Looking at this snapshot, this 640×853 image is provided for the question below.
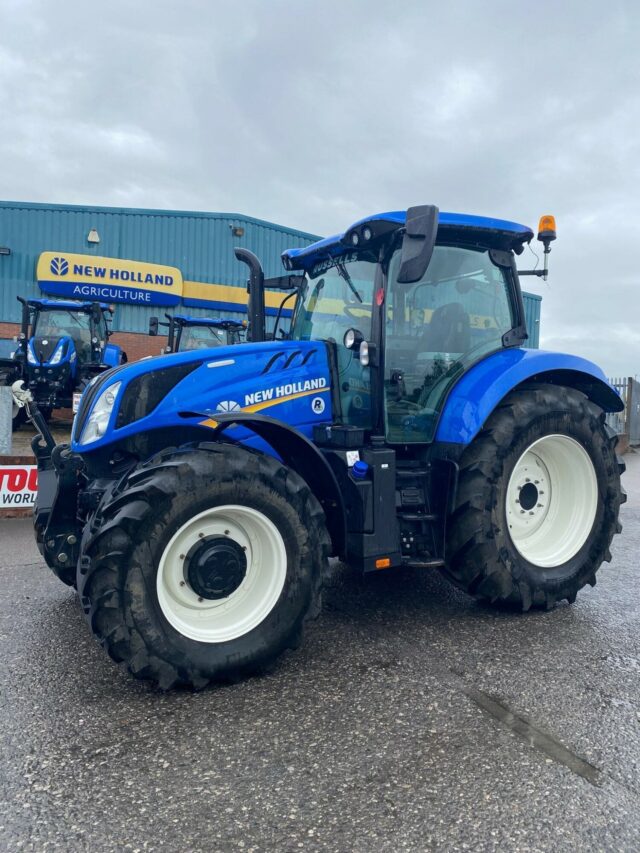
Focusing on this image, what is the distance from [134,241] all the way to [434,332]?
16491mm

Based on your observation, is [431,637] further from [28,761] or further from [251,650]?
[28,761]

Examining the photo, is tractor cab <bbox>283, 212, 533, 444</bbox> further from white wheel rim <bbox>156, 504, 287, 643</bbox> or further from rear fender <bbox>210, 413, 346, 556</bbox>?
white wheel rim <bbox>156, 504, 287, 643</bbox>

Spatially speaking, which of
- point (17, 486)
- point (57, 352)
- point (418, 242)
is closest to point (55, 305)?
point (57, 352)

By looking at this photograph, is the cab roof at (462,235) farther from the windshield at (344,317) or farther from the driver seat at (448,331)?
the driver seat at (448,331)

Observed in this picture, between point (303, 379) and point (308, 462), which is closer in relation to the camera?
point (308, 462)

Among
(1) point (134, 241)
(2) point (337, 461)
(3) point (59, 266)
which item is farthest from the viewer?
(1) point (134, 241)

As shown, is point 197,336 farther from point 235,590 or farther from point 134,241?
point 235,590

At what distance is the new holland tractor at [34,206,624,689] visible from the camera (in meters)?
2.97

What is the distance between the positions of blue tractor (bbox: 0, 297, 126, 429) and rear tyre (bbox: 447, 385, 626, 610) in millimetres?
10495

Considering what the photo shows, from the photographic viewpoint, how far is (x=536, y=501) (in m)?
4.34

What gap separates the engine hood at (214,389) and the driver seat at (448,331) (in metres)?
0.69

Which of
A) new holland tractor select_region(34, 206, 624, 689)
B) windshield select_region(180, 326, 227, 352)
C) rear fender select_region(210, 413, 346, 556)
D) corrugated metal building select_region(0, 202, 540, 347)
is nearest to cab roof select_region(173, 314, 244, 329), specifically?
windshield select_region(180, 326, 227, 352)

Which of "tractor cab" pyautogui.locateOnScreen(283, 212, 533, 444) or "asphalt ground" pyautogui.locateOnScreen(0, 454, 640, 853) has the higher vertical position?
"tractor cab" pyautogui.locateOnScreen(283, 212, 533, 444)

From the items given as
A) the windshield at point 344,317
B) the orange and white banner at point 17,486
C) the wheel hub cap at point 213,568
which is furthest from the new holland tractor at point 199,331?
the wheel hub cap at point 213,568
